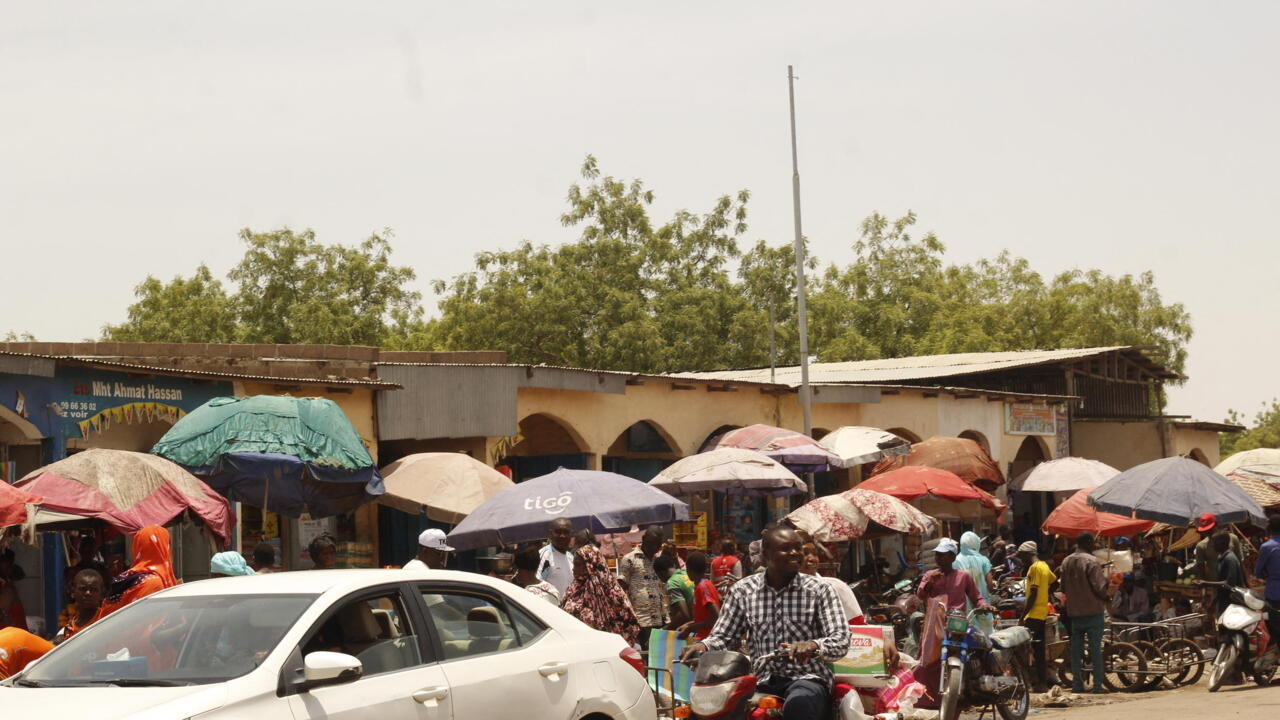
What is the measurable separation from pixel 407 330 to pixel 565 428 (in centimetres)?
3289

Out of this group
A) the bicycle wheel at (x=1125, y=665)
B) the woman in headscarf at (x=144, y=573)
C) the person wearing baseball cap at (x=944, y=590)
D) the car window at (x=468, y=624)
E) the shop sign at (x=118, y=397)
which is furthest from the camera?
the bicycle wheel at (x=1125, y=665)

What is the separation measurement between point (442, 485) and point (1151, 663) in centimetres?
787

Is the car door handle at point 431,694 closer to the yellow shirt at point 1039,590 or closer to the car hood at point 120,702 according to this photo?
the car hood at point 120,702

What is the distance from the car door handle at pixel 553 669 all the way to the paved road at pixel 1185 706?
24.7 feet

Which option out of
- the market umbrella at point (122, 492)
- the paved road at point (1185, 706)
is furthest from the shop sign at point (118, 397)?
the paved road at point (1185, 706)

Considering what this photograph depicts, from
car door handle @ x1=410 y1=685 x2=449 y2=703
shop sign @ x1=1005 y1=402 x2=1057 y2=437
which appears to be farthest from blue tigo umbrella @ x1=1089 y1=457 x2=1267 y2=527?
shop sign @ x1=1005 y1=402 x2=1057 y2=437

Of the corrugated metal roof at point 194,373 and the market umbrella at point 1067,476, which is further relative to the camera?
the market umbrella at point 1067,476

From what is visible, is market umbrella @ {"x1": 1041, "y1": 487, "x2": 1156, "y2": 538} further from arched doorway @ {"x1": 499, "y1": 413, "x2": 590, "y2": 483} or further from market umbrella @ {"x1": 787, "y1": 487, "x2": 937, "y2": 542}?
arched doorway @ {"x1": 499, "y1": 413, "x2": 590, "y2": 483}

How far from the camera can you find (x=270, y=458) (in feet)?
43.1

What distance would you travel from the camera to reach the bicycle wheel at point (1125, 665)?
52.8 feet

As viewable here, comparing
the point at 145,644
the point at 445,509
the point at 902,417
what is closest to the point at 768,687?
the point at 145,644

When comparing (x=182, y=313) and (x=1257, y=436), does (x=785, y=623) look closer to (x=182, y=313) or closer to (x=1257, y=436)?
(x=182, y=313)

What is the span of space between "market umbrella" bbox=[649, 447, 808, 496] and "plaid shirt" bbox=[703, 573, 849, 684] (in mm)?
10406

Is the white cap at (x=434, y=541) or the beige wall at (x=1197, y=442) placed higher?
the white cap at (x=434, y=541)
